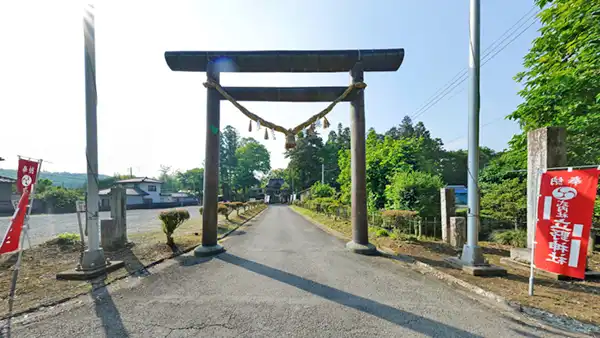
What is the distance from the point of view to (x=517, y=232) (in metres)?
8.57

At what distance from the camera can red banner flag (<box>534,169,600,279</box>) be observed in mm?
3670

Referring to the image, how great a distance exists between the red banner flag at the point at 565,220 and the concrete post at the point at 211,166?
6.80 m

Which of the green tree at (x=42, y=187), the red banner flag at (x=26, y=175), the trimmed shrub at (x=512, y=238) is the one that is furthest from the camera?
the green tree at (x=42, y=187)

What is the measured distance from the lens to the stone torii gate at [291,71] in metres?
6.80

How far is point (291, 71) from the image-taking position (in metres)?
7.17

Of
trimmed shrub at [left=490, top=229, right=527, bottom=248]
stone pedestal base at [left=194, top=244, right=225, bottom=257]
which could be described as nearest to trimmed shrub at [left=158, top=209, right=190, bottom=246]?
stone pedestal base at [left=194, top=244, right=225, bottom=257]

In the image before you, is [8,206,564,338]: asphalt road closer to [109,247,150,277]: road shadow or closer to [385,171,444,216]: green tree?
[109,247,150,277]: road shadow

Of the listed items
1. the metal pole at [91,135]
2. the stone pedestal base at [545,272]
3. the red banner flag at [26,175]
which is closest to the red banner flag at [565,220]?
the stone pedestal base at [545,272]

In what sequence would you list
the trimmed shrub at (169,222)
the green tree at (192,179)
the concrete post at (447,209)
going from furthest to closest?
the green tree at (192,179), the concrete post at (447,209), the trimmed shrub at (169,222)

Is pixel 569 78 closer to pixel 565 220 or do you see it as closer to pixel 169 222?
pixel 565 220

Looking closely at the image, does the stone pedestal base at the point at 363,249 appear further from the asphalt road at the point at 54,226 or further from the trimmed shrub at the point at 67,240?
the asphalt road at the point at 54,226

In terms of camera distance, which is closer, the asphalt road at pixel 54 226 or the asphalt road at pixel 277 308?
the asphalt road at pixel 277 308

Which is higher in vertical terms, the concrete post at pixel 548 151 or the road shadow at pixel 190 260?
the concrete post at pixel 548 151

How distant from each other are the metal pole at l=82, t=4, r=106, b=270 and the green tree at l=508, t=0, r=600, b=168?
38.5 ft
